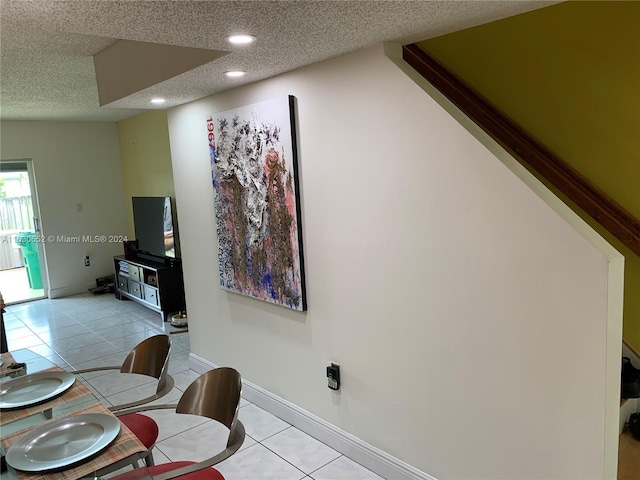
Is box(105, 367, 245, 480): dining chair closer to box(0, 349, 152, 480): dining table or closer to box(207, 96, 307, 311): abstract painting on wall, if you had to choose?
box(0, 349, 152, 480): dining table

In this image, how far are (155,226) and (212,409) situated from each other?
423 centimetres

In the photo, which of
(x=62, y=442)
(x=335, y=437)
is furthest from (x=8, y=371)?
(x=335, y=437)

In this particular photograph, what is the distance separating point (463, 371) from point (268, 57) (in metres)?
1.72

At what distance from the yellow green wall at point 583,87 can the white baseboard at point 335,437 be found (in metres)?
1.34

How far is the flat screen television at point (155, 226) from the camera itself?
219 inches

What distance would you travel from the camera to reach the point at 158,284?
5.39 metres

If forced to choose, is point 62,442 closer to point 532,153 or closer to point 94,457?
point 94,457

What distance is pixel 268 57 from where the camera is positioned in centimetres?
227

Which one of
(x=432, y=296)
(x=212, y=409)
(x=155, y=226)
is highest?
(x=155, y=226)

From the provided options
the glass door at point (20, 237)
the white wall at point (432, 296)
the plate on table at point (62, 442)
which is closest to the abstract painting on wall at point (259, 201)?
the white wall at point (432, 296)

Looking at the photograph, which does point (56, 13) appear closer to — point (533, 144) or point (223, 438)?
point (533, 144)

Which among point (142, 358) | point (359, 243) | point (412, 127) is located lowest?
point (142, 358)

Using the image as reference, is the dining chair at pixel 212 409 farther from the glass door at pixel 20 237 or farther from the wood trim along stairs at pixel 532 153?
the glass door at pixel 20 237

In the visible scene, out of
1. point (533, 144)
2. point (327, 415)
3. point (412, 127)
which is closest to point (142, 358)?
point (327, 415)
